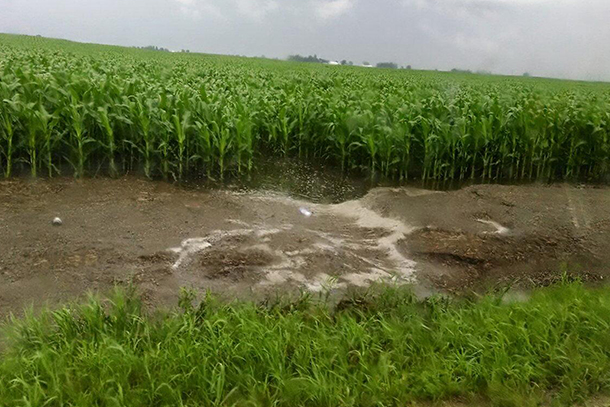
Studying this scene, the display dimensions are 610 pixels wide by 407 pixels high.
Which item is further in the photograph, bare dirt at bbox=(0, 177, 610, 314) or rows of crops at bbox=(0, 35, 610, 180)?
rows of crops at bbox=(0, 35, 610, 180)

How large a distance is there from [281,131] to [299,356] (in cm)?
542

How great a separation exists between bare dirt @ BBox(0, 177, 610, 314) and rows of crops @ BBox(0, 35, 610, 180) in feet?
2.24

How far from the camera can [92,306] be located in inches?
116

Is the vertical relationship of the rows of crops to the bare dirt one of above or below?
above

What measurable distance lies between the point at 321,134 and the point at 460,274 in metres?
4.07

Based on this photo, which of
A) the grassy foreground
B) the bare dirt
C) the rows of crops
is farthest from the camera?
the rows of crops

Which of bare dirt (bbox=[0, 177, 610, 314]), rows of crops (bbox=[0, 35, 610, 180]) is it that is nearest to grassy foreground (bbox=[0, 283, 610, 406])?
bare dirt (bbox=[0, 177, 610, 314])

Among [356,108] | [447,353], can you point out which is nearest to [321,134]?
[356,108]

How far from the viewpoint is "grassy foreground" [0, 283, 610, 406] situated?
239cm

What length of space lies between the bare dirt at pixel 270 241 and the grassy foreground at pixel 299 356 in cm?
50

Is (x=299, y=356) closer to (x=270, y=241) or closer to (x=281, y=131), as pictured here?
(x=270, y=241)

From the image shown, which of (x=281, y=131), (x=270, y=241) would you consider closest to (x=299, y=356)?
(x=270, y=241)

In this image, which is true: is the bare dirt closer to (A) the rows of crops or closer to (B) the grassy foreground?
(B) the grassy foreground

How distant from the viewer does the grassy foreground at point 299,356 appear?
2.39 meters
